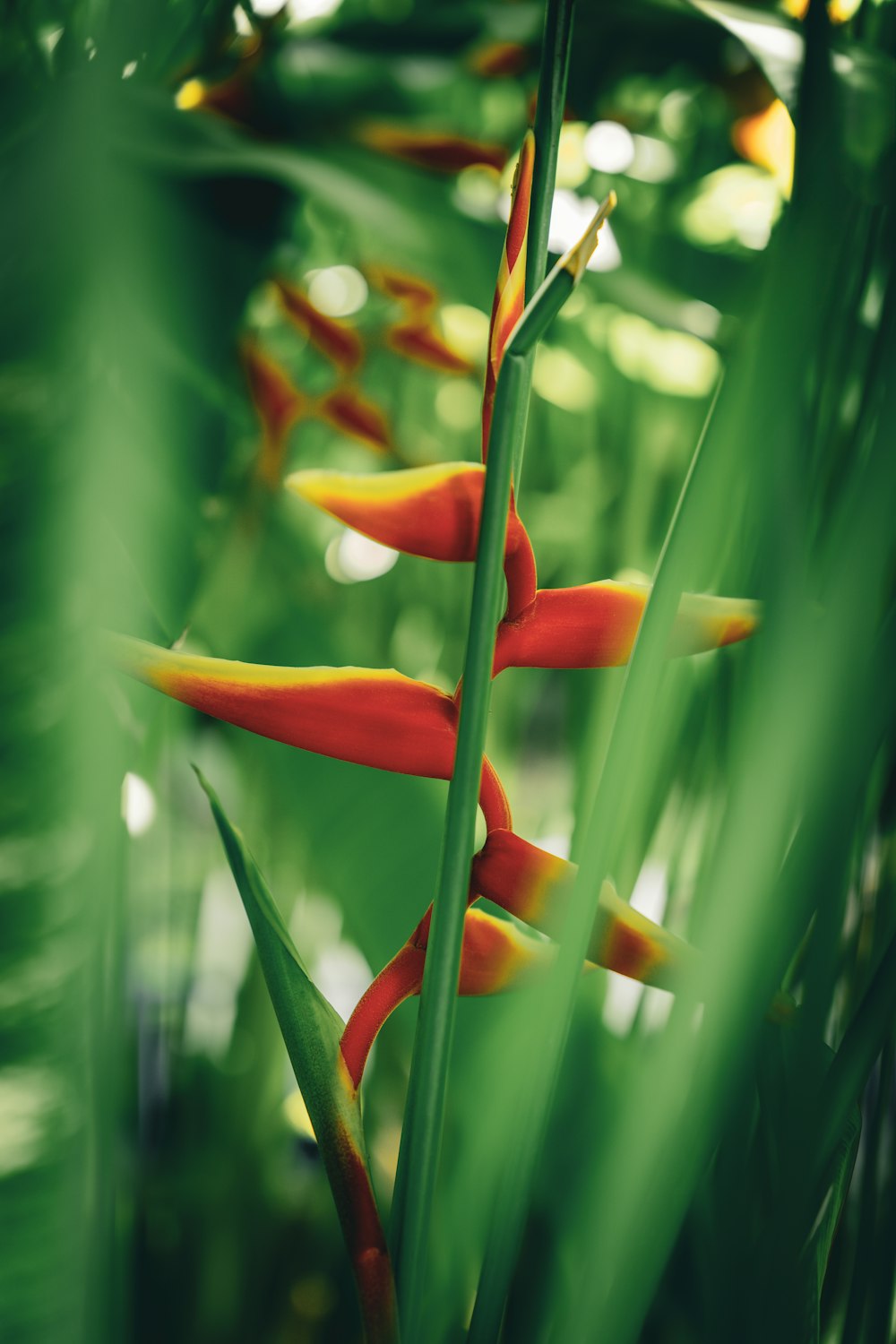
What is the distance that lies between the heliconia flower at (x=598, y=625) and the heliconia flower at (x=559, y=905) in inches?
1.3

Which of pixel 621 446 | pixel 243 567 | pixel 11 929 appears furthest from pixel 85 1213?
pixel 621 446

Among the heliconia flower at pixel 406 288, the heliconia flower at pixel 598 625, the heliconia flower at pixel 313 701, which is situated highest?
the heliconia flower at pixel 406 288

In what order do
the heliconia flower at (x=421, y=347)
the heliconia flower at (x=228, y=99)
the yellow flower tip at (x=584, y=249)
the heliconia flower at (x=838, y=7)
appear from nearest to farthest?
the yellow flower tip at (x=584, y=249), the heliconia flower at (x=838, y=7), the heliconia flower at (x=228, y=99), the heliconia flower at (x=421, y=347)

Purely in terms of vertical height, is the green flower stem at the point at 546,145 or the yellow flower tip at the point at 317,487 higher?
the green flower stem at the point at 546,145

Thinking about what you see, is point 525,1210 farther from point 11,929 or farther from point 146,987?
point 146,987

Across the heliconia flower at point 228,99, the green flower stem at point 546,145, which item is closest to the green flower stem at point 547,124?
the green flower stem at point 546,145

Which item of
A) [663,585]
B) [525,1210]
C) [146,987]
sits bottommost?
[146,987]

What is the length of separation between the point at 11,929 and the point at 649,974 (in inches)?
5.7

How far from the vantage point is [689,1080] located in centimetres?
18

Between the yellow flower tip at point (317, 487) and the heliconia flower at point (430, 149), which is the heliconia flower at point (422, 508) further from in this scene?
the heliconia flower at point (430, 149)

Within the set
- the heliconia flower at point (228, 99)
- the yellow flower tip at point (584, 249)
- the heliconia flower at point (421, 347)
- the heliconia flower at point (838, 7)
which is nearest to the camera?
the yellow flower tip at point (584, 249)

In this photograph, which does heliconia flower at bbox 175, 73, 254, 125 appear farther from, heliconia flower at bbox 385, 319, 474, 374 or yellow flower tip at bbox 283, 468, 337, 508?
yellow flower tip at bbox 283, 468, 337, 508

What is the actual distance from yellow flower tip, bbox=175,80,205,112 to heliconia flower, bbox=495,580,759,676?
1.03 feet

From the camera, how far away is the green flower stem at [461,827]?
126 millimetres
